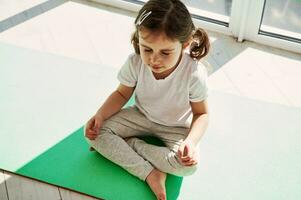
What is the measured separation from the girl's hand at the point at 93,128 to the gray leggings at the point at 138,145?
0.03m

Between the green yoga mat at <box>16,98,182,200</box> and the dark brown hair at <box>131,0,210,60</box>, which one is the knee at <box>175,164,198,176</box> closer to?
the green yoga mat at <box>16,98,182,200</box>

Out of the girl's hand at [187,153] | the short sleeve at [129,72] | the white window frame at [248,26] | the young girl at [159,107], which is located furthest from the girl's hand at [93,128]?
the white window frame at [248,26]

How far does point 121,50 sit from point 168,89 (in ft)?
1.98

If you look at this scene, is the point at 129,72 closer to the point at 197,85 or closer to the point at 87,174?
the point at 197,85

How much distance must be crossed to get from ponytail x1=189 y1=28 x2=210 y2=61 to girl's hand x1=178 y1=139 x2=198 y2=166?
0.25 metres

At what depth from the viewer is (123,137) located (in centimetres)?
143

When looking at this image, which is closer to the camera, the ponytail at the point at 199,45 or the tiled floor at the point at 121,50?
the ponytail at the point at 199,45

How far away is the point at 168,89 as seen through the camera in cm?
135

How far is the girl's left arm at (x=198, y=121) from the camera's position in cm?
133

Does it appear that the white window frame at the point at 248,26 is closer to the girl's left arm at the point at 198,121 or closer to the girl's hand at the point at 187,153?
the girl's left arm at the point at 198,121

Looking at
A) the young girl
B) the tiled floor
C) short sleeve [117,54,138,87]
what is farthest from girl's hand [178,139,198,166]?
the tiled floor

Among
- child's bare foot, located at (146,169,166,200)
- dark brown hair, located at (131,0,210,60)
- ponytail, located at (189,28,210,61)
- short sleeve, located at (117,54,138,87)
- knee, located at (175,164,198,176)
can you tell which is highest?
dark brown hair, located at (131,0,210,60)

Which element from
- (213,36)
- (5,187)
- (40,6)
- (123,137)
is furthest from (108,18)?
(5,187)

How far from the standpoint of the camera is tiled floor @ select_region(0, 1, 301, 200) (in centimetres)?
174
